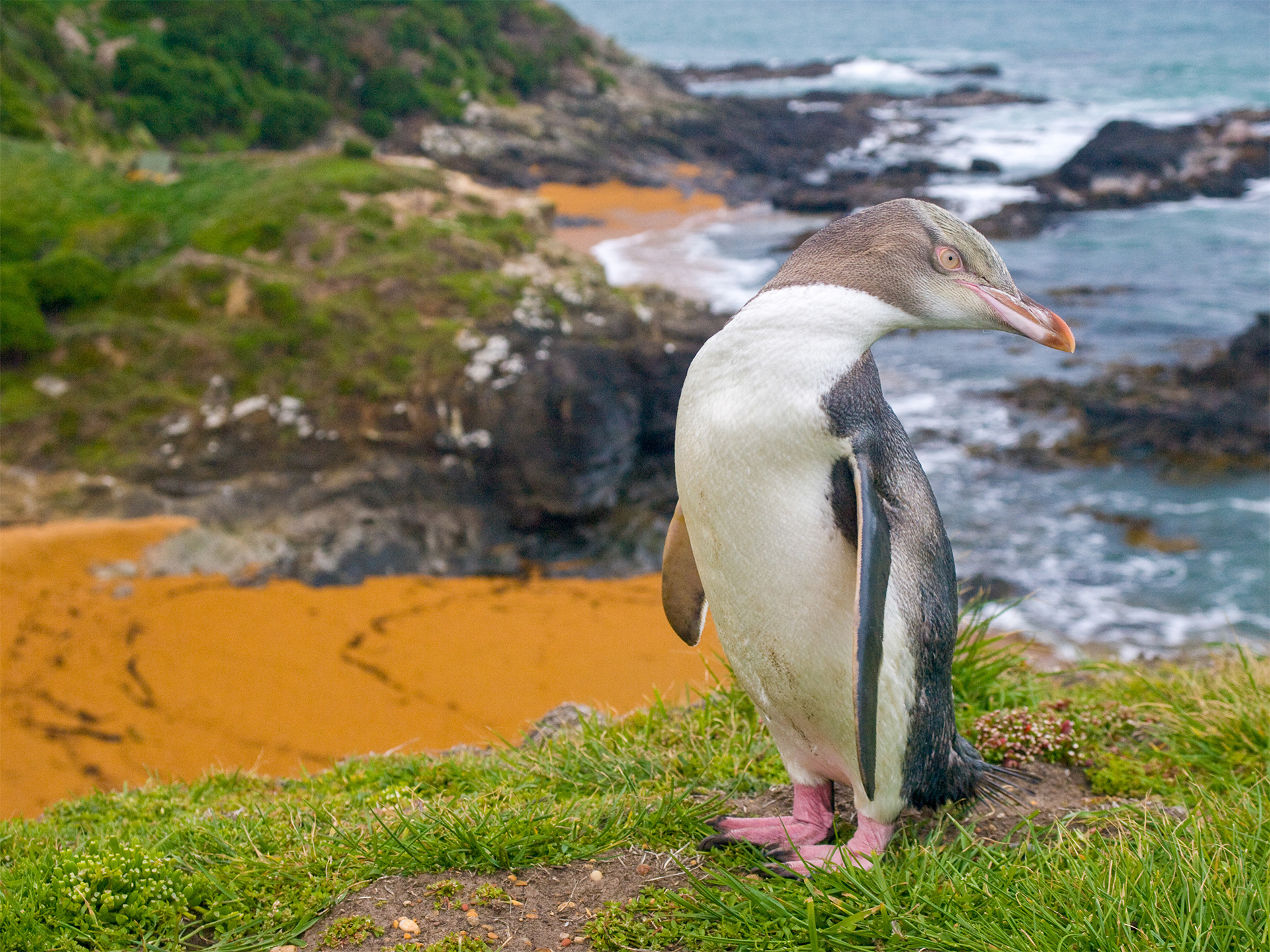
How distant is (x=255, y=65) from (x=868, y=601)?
33.9m

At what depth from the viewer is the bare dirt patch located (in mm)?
2586

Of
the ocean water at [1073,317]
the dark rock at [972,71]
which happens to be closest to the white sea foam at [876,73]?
the ocean water at [1073,317]

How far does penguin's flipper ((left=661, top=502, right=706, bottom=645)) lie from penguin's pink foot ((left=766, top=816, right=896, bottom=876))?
2.45 feet

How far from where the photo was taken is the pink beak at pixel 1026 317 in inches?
101

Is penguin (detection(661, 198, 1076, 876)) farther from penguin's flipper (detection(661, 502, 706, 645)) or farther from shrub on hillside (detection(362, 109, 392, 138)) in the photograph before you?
shrub on hillside (detection(362, 109, 392, 138))

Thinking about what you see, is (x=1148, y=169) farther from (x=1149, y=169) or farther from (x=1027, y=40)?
(x=1027, y=40)

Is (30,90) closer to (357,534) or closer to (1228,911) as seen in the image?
(357,534)

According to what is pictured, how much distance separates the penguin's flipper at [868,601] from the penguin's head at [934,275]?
44 cm

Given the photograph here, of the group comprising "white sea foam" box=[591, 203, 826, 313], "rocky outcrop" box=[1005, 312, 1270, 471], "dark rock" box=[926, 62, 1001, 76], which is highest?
"dark rock" box=[926, 62, 1001, 76]

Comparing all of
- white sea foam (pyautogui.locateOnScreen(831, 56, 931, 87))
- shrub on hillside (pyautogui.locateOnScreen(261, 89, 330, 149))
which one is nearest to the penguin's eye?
shrub on hillside (pyautogui.locateOnScreen(261, 89, 330, 149))

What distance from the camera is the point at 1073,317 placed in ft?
66.0

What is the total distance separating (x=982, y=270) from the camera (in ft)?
8.59

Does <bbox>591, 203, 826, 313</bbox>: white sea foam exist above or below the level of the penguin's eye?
below

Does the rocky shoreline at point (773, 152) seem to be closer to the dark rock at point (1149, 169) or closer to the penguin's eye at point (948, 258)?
the dark rock at point (1149, 169)
